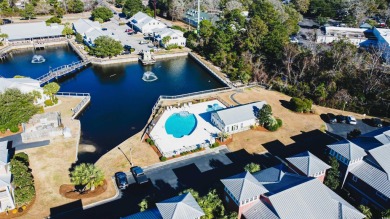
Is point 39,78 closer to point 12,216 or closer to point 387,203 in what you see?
point 12,216

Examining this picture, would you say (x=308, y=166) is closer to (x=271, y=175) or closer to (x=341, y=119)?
(x=271, y=175)

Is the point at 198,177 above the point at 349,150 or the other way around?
the other way around

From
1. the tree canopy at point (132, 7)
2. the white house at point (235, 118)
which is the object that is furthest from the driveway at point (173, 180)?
the tree canopy at point (132, 7)

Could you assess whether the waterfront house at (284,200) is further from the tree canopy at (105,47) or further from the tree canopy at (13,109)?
the tree canopy at (105,47)

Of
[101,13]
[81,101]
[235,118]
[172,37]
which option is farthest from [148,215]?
[101,13]

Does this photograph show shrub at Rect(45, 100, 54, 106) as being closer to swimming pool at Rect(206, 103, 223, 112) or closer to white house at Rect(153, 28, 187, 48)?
swimming pool at Rect(206, 103, 223, 112)

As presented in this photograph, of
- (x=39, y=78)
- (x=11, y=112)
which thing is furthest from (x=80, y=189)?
(x=39, y=78)

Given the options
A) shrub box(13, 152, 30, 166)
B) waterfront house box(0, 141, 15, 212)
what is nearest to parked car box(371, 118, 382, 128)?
shrub box(13, 152, 30, 166)
